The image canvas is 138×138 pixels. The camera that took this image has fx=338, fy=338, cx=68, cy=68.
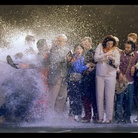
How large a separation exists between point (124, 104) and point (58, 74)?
41.5 inches

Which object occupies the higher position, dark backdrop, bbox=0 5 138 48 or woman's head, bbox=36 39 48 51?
dark backdrop, bbox=0 5 138 48

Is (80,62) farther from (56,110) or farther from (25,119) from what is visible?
(25,119)

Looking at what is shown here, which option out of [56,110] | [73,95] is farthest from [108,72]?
[56,110]

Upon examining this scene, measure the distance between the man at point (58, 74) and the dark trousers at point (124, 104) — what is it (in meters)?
0.78

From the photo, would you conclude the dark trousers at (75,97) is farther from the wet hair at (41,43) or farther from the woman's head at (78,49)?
the wet hair at (41,43)

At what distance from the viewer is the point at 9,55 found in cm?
497

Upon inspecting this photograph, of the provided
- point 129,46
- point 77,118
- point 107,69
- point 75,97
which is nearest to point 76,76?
point 75,97

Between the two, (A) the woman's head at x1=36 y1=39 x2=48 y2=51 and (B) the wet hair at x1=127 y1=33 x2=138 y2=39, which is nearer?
(B) the wet hair at x1=127 y1=33 x2=138 y2=39

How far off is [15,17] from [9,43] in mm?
391

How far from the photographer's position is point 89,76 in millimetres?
4926

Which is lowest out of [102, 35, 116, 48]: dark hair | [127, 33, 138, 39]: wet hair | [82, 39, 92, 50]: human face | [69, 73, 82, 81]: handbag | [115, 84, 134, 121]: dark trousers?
[115, 84, 134, 121]: dark trousers

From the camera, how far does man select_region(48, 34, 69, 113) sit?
4.94m

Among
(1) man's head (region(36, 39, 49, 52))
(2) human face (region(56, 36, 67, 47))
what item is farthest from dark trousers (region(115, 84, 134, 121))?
(1) man's head (region(36, 39, 49, 52))

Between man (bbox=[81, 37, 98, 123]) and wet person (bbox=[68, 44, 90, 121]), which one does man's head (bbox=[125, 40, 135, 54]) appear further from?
wet person (bbox=[68, 44, 90, 121])
